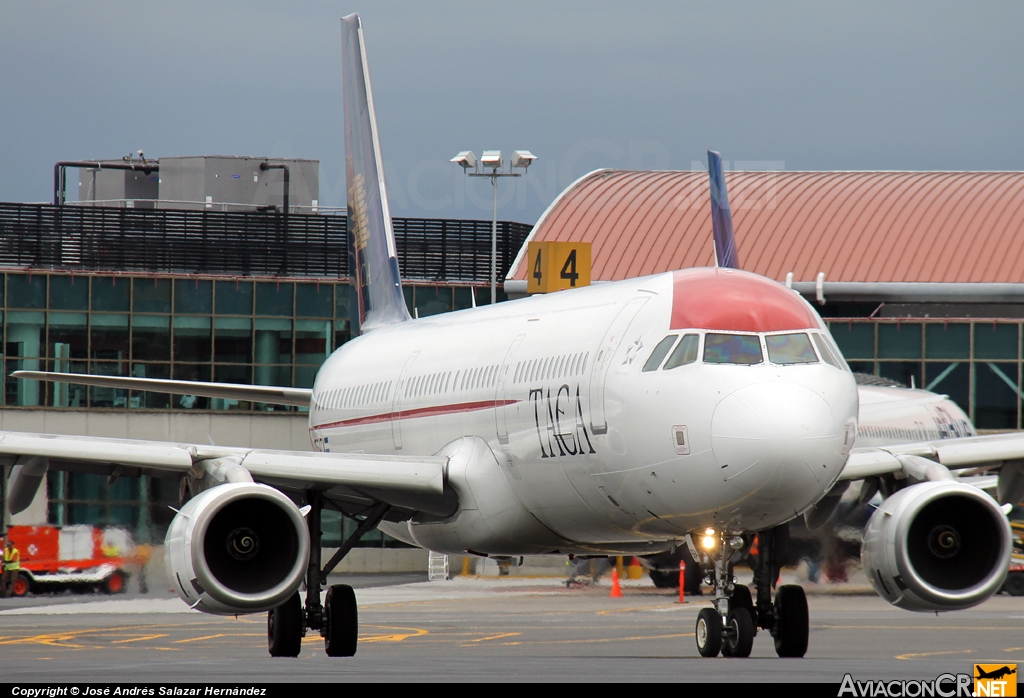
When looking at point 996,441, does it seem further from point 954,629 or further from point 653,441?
point 954,629

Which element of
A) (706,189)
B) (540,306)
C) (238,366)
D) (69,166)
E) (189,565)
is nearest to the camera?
(189,565)

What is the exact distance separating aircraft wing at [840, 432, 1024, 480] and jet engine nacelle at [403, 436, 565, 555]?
3643mm

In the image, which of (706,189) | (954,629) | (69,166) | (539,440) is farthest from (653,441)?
(69,166)

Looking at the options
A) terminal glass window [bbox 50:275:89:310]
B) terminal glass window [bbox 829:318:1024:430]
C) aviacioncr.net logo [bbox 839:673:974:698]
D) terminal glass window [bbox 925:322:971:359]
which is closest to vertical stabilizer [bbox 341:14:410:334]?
aviacioncr.net logo [bbox 839:673:974:698]

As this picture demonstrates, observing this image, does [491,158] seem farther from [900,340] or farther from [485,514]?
[485,514]

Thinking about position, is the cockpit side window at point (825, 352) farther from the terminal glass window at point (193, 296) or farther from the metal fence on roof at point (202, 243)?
the terminal glass window at point (193, 296)

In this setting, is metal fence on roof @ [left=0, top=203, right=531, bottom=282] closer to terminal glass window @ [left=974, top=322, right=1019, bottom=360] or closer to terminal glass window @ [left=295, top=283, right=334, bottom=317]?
terminal glass window @ [left=295, top=283, right=334, bottom=317]

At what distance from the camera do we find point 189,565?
15.5 m

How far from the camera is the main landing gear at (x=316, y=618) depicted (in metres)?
18.0

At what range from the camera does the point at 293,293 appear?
49.0 metres

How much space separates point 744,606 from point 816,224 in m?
40.1

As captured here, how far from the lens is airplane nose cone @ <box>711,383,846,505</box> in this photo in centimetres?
1308

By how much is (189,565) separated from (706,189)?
45.0m

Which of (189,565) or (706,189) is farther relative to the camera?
(706,189)
